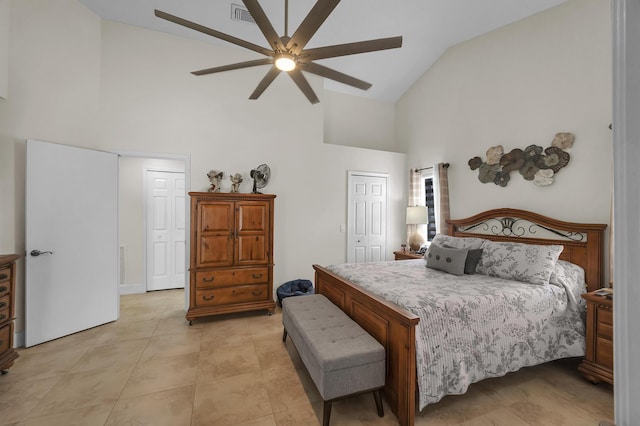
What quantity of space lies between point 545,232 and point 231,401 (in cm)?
349

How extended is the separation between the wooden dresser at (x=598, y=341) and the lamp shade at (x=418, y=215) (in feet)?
7.23

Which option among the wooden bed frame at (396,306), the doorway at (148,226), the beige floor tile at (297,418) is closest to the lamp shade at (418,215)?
the wooden bed frame at (396,306)

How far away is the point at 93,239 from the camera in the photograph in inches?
126

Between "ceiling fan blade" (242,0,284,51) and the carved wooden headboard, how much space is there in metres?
3.14

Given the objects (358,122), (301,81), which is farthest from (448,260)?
(358,122)

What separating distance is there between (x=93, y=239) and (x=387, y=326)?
3.39m

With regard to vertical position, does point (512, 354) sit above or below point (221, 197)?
below

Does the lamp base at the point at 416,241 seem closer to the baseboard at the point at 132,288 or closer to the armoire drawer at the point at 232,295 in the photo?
the armoire drawer at the point at 232,295

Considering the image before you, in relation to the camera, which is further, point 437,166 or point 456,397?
point 437,166

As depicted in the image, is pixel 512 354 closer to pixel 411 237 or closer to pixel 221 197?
pixel 411 237

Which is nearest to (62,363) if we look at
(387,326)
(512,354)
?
(387,326)

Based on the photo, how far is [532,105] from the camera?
314 centimetres

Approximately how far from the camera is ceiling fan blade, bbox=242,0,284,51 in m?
1.60

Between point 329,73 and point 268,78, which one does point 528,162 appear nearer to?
point 329,73
